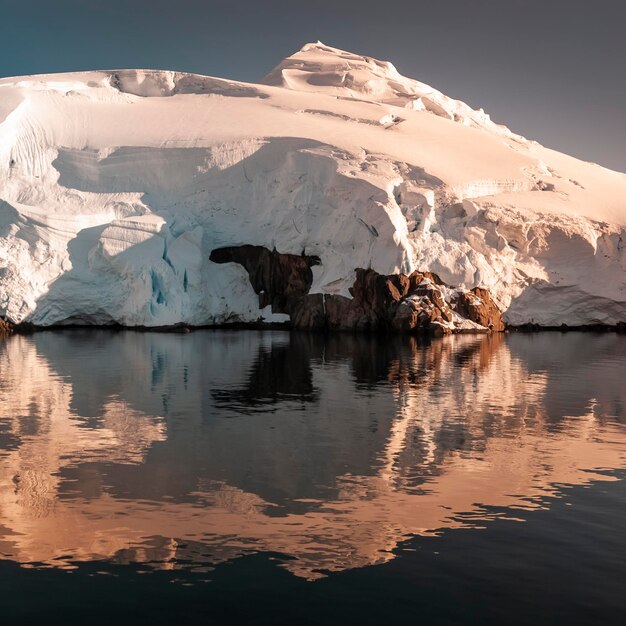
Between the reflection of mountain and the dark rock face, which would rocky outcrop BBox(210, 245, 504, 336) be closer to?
the dark rock face

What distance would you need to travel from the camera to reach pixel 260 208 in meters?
44.5

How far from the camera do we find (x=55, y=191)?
45.4 meters

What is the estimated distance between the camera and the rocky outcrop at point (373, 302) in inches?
1490

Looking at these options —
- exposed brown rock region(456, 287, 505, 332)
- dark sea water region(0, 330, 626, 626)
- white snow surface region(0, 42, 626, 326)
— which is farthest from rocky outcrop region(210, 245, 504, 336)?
dark sea water region(0, 330, 626, 626)

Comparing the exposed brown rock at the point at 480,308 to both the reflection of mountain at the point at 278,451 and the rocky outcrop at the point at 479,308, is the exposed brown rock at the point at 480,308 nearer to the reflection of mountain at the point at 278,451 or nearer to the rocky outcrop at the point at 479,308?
→ the rocky outcrop at the point at 479,308

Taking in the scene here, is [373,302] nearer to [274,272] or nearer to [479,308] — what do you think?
[479,308]

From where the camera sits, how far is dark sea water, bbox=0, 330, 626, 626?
21.9 ft

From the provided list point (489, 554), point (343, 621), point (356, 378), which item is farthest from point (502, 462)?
point (356, 378)

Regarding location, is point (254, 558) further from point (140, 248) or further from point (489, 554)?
point (140, 248)

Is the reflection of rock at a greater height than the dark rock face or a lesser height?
lesser

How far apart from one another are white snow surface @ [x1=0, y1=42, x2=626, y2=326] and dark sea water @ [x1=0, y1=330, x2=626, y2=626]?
20280 mm

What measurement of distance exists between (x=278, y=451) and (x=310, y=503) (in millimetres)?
2817

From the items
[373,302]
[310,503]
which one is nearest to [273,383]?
[310,503]

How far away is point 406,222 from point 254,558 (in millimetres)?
34529
